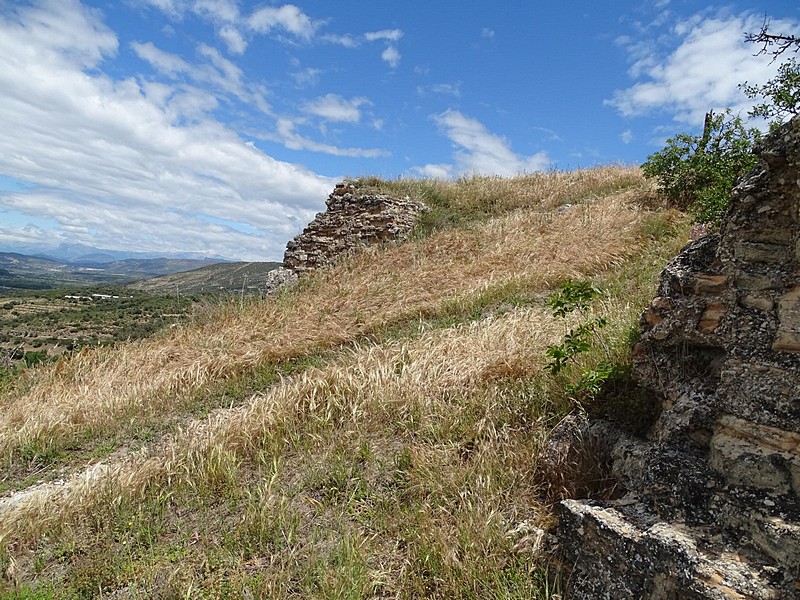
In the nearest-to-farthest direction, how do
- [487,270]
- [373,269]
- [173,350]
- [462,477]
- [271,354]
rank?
1. [462,477]
2. [271,354]
3. [173,350]
4. [487,270]
5. [373,269]

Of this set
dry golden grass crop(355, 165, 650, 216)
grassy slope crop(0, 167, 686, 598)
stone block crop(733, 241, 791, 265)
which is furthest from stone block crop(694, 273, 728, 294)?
dry golden grass crop(355, 165, 650, 216)

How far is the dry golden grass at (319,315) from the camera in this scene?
629 centimetres

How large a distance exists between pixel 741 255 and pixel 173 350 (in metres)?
8.00

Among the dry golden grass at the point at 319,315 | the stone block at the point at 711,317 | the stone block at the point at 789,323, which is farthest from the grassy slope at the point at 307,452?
the stone block at the point at 789,323

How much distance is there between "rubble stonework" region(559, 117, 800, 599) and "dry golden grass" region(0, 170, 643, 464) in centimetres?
569

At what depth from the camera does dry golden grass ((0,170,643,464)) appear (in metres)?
6.29

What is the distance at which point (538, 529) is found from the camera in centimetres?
296

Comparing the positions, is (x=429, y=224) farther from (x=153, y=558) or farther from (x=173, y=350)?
(x=153, y=558)

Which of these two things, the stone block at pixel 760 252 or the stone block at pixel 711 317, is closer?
the stone block at pixel 760 252

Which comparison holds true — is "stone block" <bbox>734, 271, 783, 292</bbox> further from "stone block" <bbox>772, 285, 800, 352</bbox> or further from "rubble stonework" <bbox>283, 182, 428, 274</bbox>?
"rubble stonework" <bbox>283, 182, 428, 274</bbox>

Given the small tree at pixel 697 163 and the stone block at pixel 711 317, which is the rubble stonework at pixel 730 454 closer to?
the stone block at pixel 711 317

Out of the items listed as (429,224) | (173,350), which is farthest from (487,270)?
(173,350)

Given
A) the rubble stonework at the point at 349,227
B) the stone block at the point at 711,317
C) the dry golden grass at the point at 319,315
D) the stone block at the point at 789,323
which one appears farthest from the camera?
the rubble stonework at the point at 349,227

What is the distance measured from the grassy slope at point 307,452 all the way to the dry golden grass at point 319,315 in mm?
49
